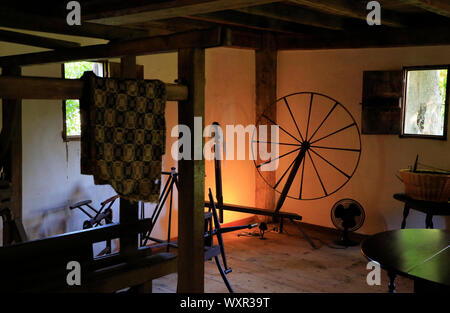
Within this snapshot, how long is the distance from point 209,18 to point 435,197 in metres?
3.01

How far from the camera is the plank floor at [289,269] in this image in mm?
4855

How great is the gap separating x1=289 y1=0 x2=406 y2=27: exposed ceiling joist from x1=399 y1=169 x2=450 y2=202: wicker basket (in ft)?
5.67

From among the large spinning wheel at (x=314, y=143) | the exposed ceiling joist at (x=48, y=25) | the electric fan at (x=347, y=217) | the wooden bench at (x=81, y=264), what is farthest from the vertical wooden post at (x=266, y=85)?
the wooden bench at (x=81, y=264)

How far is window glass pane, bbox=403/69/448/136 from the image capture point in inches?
227

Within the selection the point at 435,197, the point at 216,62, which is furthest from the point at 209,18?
the point at 435,197

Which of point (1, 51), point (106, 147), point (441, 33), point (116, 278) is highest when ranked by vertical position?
point (441, 33)

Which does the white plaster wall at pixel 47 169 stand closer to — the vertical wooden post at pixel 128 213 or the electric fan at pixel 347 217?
the vertical wooden post at pixel 128 213

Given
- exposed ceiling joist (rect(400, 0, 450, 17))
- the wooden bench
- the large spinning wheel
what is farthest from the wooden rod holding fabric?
the large spinning wheel

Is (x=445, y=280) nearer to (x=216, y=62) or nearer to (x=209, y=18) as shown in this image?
(x=209, y=18)

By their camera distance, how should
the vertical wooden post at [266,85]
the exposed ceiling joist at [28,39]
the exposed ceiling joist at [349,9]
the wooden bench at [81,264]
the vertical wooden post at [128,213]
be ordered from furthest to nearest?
the vertical wooden post at [266,85] → the exposed ceiling joist at [349,9] → the exposed ceiling joist at [28,39] → the vertical wooden post at [128,213] → the wooden bench at [81,264]

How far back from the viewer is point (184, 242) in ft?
10.0

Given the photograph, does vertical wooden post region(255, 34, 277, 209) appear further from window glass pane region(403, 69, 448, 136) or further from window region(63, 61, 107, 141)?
window region(63, 61, 107, 141)

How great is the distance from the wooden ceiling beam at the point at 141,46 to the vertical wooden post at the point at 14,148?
1.81ft

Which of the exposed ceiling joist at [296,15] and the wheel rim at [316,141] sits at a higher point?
the exposed ceiling joist at [296,15]
